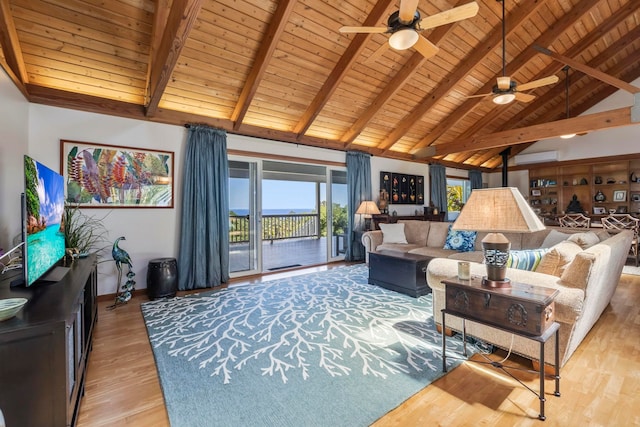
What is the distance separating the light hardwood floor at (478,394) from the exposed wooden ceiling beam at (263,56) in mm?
3200

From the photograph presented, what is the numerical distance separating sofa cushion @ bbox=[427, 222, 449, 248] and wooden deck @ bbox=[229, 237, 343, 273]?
6.83ft

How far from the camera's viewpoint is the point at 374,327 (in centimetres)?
273

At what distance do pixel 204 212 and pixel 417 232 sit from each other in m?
3.65

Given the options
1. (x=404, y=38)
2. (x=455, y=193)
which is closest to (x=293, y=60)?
(x=404, y=38)

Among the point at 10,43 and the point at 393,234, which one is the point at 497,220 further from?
the point at 10,43

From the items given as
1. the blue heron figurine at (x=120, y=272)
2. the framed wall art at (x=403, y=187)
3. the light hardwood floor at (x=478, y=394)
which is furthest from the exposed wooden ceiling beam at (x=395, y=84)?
the blue heron figurine at (x=120, y=272)

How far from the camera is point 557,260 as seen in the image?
2.08 metres

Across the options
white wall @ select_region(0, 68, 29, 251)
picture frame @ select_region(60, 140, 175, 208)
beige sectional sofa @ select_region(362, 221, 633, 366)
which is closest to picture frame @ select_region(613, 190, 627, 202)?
beige sectional sofa @ select_region(362, 221, 633, 366)

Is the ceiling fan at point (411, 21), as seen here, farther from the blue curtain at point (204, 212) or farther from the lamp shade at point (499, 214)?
the blue curtain at point (204, 212)

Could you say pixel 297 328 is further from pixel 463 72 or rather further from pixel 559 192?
pixel 559 192

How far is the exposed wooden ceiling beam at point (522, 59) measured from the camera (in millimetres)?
4172

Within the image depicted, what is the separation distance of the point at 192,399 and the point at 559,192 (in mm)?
10243

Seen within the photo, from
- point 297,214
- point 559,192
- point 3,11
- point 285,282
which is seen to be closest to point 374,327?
point 285,282

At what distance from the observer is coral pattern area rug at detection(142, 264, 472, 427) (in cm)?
166
